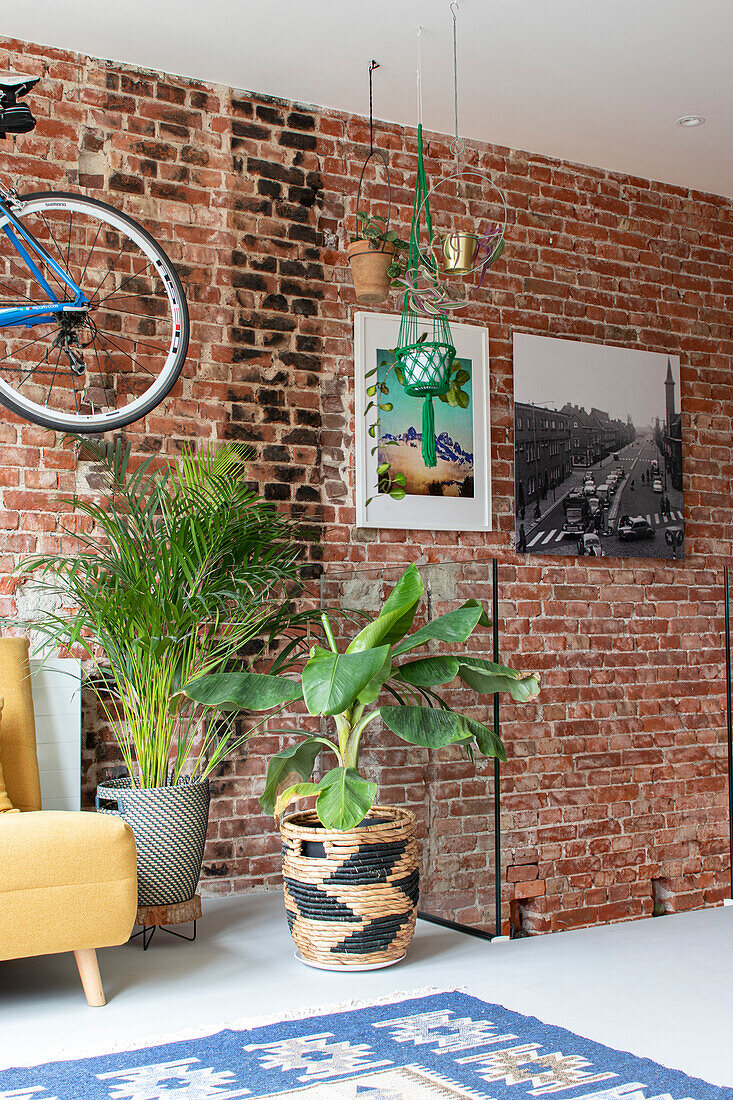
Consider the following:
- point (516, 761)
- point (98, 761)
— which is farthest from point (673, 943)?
point (98, 761)

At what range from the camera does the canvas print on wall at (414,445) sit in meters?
4.16

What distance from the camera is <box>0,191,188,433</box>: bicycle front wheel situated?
11.4 feet

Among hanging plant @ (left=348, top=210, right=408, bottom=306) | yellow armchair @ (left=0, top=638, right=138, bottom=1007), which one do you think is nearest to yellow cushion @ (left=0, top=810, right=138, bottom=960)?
yellow armchair @ (left=0, top=638, right=138, bottom=1007)

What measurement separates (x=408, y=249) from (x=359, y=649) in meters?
1.69

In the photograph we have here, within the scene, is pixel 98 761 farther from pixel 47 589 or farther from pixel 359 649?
pixel 359 649

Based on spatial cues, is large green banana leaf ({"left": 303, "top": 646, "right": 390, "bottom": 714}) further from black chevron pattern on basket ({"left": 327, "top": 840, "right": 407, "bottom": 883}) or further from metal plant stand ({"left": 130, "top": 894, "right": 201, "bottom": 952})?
metal plant stand ({"left": 130, "top": 894, "right": 201, "bottom": 952})

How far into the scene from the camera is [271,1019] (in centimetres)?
241

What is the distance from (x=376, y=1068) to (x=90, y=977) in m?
0.82

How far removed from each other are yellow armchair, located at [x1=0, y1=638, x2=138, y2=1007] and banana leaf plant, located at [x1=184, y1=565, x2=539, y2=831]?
19.9 inches

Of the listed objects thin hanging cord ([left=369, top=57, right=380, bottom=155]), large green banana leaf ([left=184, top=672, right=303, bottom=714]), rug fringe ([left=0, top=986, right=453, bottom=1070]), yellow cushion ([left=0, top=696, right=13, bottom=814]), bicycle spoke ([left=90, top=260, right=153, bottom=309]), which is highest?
thin hanging cord ([left=369, top=57, right=380, bottom=155])

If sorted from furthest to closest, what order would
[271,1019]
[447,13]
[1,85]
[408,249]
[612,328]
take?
[612,328], [408,249], [447,13], [1,85], [271,1019]

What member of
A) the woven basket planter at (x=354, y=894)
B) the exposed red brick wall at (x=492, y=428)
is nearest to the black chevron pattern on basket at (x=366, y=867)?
the woven basket planter at (x=354, y=894)

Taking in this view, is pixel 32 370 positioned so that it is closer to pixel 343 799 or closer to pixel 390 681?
pixel 390 681

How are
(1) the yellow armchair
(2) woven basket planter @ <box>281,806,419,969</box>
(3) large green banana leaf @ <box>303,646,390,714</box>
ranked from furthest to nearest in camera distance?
(2) woven basket planter @ <box>281,806,419,969</box> < (3) large green banana leaf @ <box>303,646,390,714</box> < (1) the yellow armchair
